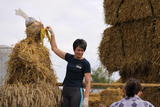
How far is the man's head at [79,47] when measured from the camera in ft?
21.1

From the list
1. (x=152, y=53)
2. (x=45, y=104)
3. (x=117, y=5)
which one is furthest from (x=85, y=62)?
(x=117, y=5)

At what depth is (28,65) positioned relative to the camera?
683 centimetres

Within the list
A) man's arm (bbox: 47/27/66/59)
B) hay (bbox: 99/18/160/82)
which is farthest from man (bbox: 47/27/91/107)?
hay (bbox: 99/18/160/82)

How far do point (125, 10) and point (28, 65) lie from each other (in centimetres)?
445

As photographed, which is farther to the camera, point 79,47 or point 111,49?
point 111,49

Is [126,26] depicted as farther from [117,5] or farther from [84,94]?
[84,94]

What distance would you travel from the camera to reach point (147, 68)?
1058 cm

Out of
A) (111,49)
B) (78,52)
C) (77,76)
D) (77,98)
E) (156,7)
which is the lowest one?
(77,98)

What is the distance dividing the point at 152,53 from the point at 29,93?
421 centimetres

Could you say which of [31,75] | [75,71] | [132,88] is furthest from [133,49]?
[132,88]

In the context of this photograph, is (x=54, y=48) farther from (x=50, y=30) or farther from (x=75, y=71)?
(x=75, y=71)

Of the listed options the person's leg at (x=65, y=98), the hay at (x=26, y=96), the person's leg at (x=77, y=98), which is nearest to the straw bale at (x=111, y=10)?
the hay at (x=26, y=96)

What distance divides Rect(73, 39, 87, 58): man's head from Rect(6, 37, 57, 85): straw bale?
671 mm

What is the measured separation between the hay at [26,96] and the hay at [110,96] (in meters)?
1.33
